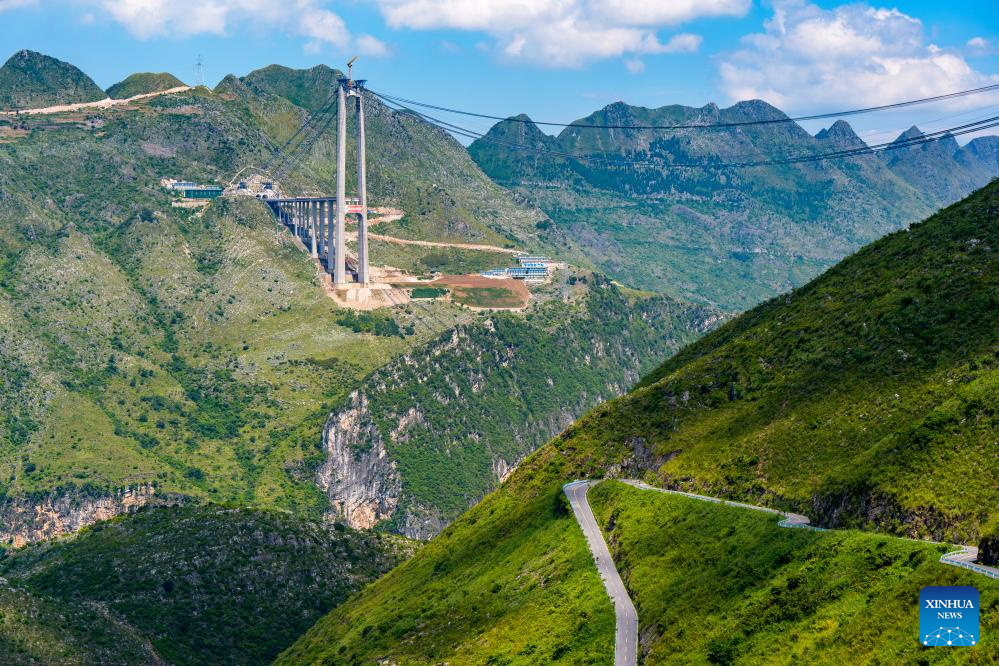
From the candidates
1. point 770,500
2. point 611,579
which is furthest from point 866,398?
point 611,579

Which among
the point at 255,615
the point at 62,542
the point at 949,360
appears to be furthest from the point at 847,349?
the point at 62,542

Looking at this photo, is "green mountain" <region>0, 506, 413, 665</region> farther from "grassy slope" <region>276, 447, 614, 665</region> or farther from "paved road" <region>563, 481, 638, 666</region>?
"paved road" <region>563, 481, 638, 666</region>

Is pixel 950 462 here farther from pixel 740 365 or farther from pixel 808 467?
pixel 740 365

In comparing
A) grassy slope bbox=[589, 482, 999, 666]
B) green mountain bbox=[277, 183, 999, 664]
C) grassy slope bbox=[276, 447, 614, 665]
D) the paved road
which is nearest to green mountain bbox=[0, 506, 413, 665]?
grassy slope bbox=[276, 447, 614, 665]

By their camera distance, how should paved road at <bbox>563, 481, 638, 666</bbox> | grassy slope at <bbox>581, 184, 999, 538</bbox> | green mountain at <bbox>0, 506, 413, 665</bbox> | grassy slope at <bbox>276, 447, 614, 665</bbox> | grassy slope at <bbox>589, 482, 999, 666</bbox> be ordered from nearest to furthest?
grassy slope at <bbox>589, 482, 999, 666</bbox>
paved road at <bbox>563, 481, 638, 666</bbox>
grassy slope at <bbox>581, 184, 999, 538</bbox>
grassy slope at <bbox>276, 447, 614, 665</bbox>
green mountain at <bbox>0, 506, 413, 665</bbox>

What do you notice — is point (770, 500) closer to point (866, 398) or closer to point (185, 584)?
point (866, 398)

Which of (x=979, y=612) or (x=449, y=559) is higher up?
(x=979, y=612)

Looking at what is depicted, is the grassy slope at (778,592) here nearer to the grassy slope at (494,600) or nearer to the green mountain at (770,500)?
the green mountain at (770,500)
